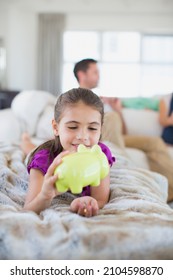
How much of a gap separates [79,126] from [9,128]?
3.79 ft

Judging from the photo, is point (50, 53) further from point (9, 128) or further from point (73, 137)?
point (73, 137)

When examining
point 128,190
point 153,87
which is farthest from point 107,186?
point 153,87

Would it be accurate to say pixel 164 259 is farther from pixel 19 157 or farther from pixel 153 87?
pixel 153 87

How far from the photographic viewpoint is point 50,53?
219 inches

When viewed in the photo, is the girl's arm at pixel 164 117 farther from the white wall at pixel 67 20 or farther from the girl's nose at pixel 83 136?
the white wall at pixel 67 20

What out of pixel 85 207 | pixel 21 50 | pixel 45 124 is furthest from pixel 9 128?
pixel 21 50

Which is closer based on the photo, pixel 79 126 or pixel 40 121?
pixel 79 126

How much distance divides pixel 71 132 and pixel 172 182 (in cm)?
127

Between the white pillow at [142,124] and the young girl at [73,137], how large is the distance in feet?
5.06

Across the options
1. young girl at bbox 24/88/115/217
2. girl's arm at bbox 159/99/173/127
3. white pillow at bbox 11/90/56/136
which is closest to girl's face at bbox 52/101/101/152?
young girl at bbox 24/88/115/217

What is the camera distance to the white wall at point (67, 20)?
17.3ft

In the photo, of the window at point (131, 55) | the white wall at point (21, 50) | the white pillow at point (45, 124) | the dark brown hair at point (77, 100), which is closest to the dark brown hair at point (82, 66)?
the dark brown hair at point (77, 100)

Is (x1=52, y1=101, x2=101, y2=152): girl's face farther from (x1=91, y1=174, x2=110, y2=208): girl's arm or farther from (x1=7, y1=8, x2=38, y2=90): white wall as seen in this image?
(x1=7, y1=8, x2=38, y2=90): white wall
